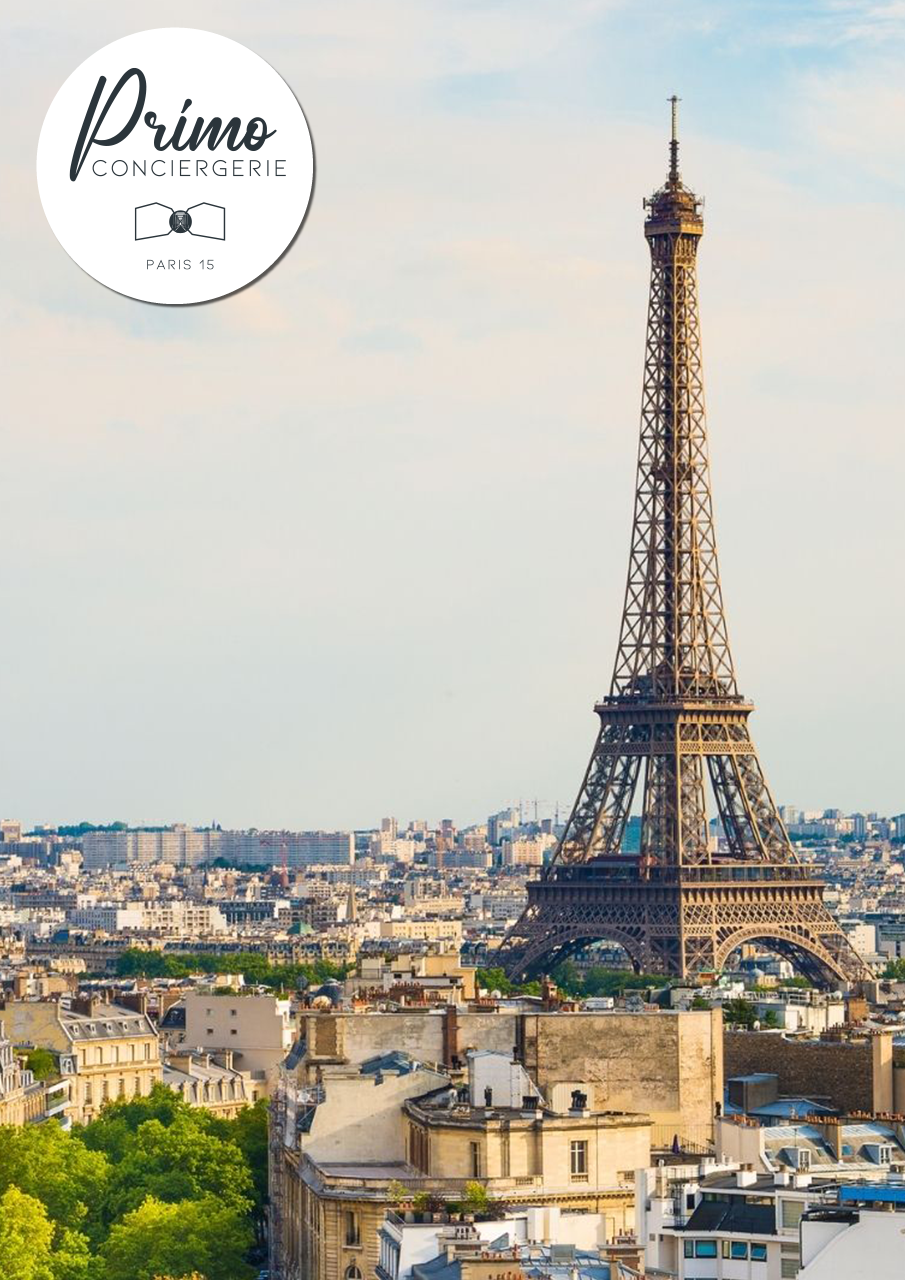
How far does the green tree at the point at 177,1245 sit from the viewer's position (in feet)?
202

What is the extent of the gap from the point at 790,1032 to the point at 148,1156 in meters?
11.9

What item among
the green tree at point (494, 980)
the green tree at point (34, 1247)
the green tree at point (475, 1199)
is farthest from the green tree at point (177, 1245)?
the green tree at point (494, 980)

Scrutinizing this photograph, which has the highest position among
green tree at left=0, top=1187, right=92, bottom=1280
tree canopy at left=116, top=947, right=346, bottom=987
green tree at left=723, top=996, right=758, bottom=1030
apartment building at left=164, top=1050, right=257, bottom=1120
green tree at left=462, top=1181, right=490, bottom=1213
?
tree canopy at left=116, top=947, right=346, bottom=987

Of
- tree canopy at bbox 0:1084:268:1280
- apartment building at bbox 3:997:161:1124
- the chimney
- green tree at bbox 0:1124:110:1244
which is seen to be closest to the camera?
the chimney

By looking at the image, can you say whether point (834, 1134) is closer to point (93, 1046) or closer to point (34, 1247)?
point (34, 1247)

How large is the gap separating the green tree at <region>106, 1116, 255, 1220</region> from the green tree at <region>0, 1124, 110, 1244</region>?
354 millimetres

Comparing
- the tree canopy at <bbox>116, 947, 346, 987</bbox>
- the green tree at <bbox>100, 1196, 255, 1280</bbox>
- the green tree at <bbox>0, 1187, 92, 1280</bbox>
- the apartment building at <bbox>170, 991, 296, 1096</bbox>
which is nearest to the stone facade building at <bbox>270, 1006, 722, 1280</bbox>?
the green tree at <bbox>100, 1196, 255, 1280</bbox>

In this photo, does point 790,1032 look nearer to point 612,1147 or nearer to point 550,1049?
point 550,1049

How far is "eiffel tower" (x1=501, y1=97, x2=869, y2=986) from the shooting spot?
129875mm

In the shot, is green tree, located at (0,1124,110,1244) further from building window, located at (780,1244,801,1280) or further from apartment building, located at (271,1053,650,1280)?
building window, located at (780,1244,801,1280)

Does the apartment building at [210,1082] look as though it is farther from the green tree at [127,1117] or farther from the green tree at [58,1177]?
the green tree at [58,1177]

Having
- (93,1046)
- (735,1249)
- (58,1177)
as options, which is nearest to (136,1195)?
(58,1177)

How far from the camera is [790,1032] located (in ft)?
236

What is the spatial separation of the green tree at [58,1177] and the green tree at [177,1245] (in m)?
5.00
